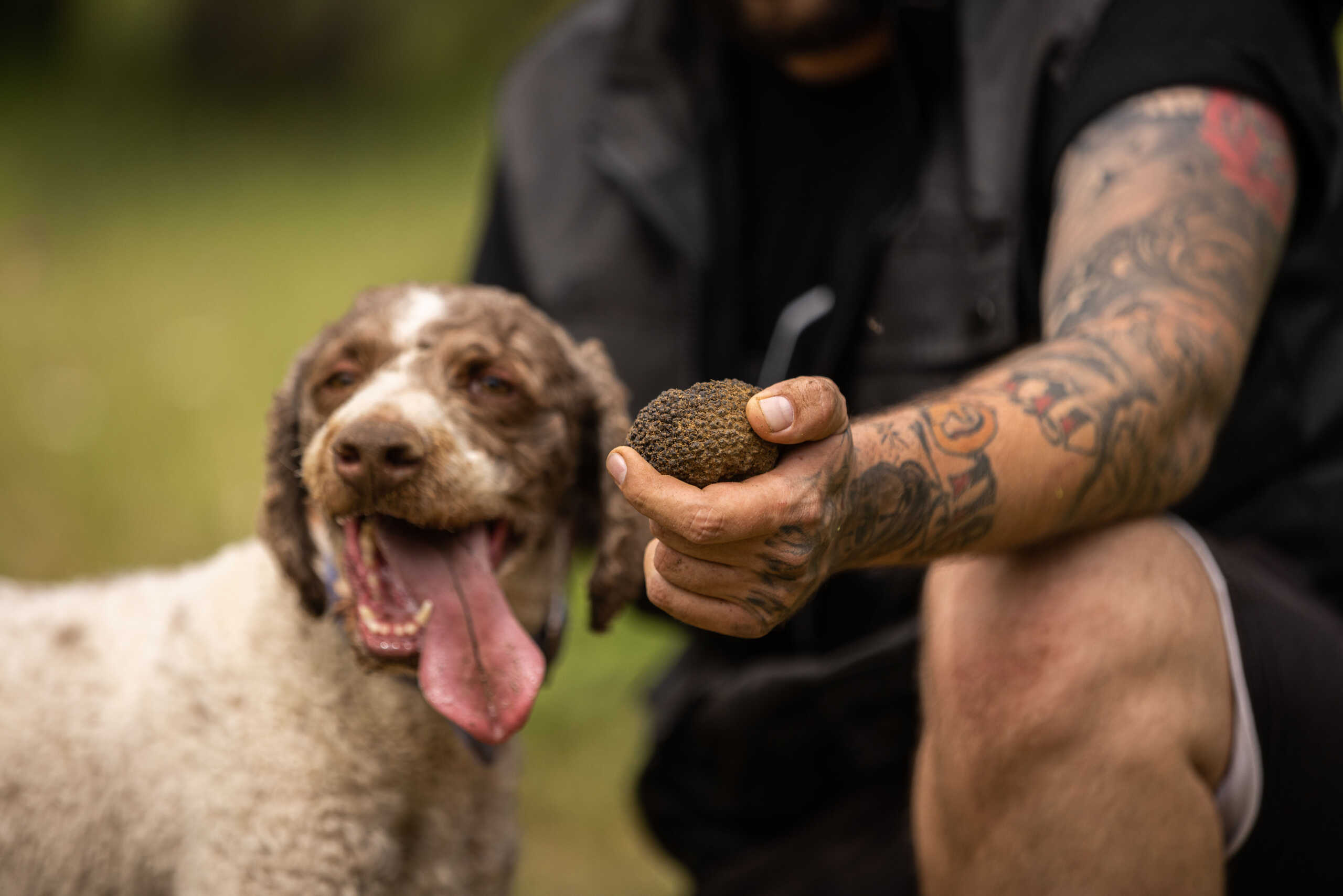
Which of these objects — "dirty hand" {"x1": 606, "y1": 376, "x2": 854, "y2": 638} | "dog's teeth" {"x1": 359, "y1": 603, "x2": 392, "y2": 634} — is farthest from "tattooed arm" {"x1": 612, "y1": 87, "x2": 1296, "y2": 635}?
"dog's teeth" {"x1": 359, "y1": 603, "x2": 392, "y2": 634}

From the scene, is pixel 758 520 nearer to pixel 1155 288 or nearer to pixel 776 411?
pixel 776 411

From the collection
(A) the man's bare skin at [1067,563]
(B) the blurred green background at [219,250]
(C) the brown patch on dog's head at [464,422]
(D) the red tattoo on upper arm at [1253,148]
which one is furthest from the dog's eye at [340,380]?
(B) the blurred green background at [219,250]

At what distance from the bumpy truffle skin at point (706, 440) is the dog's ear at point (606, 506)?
646 millimetres

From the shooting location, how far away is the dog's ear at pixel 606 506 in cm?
196

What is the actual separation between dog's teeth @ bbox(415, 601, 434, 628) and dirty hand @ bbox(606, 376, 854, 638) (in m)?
0.47

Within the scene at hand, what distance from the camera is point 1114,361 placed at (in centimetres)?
161

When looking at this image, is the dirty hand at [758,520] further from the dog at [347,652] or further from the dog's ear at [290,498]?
the dog's ear at [290,498]

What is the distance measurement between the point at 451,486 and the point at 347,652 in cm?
38

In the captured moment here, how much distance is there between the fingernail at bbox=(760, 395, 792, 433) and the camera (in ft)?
4.06

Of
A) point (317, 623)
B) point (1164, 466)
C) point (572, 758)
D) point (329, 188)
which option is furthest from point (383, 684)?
point (329, 188)

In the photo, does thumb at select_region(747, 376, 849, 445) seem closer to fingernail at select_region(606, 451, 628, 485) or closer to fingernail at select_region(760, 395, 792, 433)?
fingernail at select_region(760, 395, 792, 433)

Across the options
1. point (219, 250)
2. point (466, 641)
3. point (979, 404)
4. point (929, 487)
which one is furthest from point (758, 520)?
point (219, 250)

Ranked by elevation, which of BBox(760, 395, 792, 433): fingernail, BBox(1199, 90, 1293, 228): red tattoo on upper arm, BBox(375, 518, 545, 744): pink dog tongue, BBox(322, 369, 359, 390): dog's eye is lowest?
BBox(375, 518, 545, 744): pink dog tongue

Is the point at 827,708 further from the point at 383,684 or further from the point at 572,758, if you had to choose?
the point at 572,758
